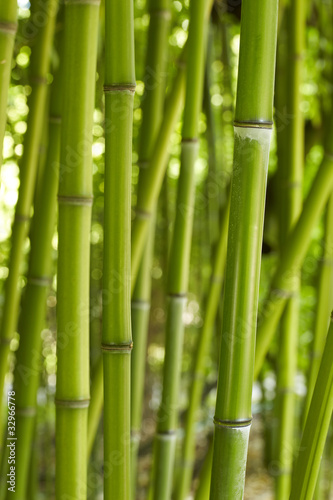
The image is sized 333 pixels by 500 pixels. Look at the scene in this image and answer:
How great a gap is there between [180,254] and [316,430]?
34 cm

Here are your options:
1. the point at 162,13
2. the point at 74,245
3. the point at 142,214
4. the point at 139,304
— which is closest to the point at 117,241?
the point at 74,245

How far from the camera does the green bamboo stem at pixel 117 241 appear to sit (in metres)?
0.49

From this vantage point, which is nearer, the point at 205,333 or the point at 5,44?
the point at 5,44

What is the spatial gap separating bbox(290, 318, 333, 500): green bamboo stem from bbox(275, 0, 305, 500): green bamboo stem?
38 centimetres

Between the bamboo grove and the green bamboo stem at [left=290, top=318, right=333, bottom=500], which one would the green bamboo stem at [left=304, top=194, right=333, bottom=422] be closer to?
the bamboo grove

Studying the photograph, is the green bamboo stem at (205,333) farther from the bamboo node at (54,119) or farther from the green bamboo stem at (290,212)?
the bamboo node at (54,119)

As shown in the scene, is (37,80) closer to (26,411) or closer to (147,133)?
(147,133)

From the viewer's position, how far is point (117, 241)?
1.63 feet

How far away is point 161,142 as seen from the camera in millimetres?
762

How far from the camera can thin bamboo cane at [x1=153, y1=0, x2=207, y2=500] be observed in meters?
0.69

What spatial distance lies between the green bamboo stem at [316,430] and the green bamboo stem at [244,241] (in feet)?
0.17

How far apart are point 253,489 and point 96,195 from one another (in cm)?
126

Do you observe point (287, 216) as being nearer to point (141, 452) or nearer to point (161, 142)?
point (161, 142)

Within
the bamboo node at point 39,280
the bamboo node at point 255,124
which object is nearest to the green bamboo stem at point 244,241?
the bamboo node at point 255,124
